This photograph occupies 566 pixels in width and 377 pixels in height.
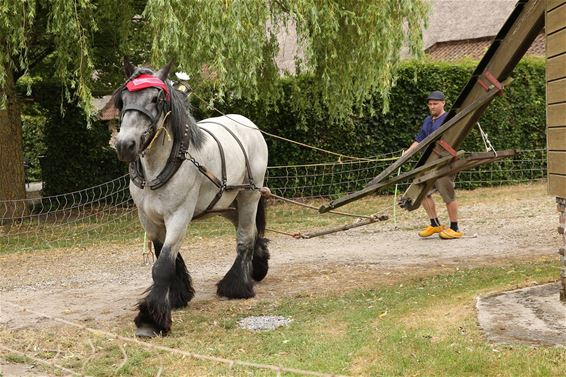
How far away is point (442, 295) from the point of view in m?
6.73

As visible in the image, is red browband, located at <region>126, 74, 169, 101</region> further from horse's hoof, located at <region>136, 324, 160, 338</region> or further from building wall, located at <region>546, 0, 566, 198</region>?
building wall, located at <region>546, 0, 566, 198</region>

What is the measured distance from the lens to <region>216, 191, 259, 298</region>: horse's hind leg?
7.23 m

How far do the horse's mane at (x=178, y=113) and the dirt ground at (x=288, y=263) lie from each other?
1.68 m

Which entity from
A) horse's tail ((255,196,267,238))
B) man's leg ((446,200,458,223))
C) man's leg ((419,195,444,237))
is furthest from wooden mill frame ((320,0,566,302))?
man's leg ((419,195,444,237))

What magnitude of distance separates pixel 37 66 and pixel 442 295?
11.1 m

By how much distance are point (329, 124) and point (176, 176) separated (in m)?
11.1

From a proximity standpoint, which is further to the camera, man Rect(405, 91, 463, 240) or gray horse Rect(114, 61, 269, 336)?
man Rect(405, 91, 463, 240)

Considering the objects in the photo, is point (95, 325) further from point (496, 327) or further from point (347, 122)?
point (347, 122)

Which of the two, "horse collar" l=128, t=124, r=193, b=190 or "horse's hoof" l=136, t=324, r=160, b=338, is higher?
"horse collar" l=128, t=124, r=193, b=190

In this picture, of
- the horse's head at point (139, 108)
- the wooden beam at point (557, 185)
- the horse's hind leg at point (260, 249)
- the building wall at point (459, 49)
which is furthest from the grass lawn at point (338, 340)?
the building wall at point (459, 49)

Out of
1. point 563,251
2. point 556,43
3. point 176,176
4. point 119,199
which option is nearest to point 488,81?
point 556,43

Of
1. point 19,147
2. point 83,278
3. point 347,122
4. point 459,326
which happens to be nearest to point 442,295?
point 459,326

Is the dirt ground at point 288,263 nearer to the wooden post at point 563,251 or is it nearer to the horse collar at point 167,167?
the horse collar at point 167,167

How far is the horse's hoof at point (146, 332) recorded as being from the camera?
580 centimetres
